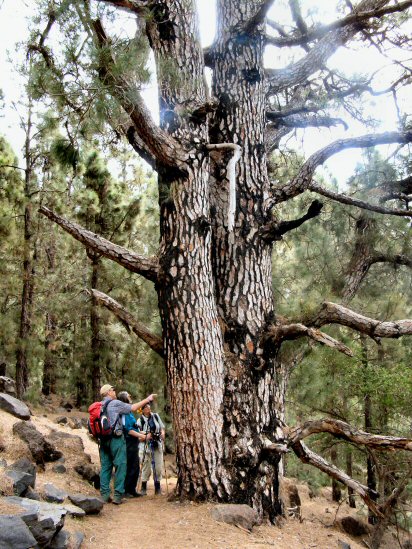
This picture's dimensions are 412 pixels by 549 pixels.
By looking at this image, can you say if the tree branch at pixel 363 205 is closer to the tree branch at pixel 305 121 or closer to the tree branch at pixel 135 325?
the tree branch at pixel 305 121

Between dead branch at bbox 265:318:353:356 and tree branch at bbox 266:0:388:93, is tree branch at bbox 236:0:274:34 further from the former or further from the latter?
dead branch at bbox 265:318:353:356

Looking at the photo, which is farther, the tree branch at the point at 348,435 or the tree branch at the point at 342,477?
the tree branch at the point at 342,477

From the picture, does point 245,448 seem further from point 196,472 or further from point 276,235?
point 276,235

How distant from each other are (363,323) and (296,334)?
0.66 meters

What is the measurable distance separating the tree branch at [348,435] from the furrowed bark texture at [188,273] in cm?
92

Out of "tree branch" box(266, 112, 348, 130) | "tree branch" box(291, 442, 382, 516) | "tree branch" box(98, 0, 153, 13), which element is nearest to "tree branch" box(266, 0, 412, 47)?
"tree branch" box(266, 112, 348, 130)

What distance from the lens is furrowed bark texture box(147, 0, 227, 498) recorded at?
4863 mm

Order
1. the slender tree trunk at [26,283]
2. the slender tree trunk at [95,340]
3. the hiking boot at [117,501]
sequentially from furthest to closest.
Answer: the slender tree trunk at [95,340]
the slender tree trunk at [26,283]
the hiking boot at [117,501]

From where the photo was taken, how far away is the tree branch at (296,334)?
4.75 meters

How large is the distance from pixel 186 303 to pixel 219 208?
128 cm

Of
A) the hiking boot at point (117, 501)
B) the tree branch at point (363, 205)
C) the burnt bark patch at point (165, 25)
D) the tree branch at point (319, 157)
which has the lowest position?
the hiking boot at point (117, 501)

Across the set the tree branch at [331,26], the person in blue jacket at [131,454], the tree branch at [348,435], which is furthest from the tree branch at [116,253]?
the tree branch at [331,26]

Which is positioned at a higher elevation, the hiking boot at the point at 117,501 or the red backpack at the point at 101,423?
the red backpack at the point at 101,423

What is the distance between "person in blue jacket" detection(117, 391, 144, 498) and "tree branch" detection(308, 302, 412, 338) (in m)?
3.04
